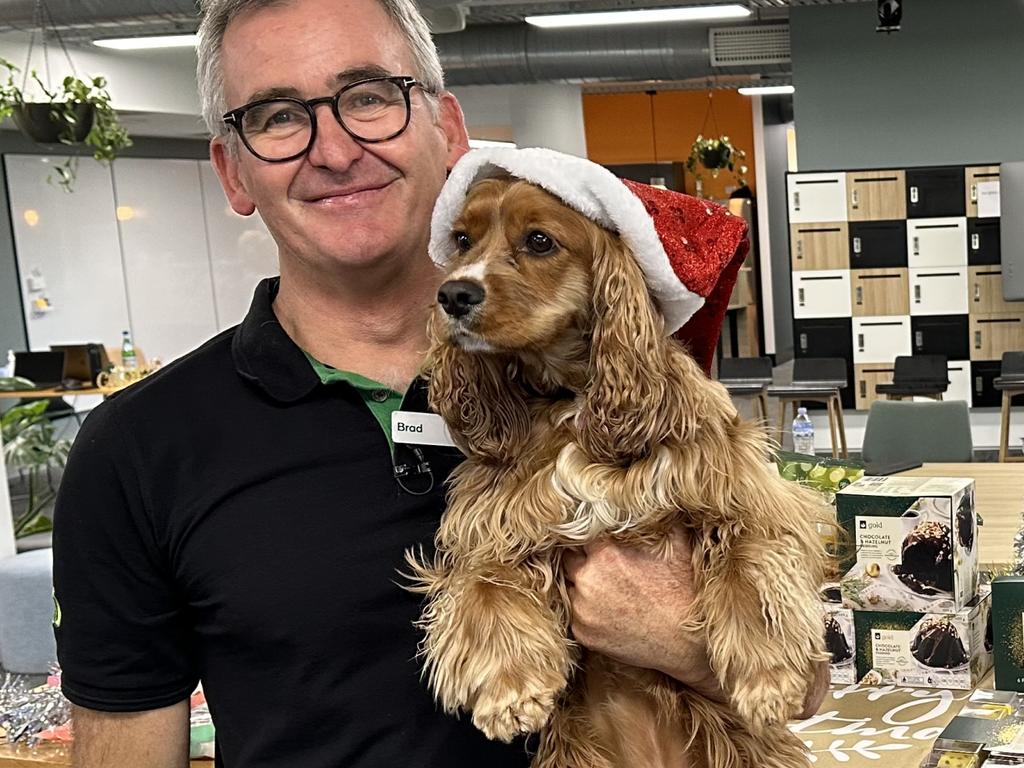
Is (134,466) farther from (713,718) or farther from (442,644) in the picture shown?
(713,718)

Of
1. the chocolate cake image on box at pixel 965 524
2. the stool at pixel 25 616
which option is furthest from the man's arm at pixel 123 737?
the stool at pixel 25 616

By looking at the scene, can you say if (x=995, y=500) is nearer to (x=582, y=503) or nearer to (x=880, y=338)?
(x=582, y=503)

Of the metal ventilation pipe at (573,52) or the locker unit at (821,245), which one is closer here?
the locker unit at (821,245)

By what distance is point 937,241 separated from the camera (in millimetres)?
10641

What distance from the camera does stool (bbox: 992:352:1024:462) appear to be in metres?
9.21

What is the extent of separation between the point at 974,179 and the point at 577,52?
399 centimetres

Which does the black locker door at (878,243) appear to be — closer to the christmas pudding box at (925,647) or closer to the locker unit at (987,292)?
the locker unit at (987,292)

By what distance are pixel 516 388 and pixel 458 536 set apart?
0.86 ft

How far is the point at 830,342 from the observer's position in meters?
11.0

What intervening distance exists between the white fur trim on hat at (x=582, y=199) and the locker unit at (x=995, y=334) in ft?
31.9

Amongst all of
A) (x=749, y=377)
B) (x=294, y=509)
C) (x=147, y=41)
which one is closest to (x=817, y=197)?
(x=749, y=377)

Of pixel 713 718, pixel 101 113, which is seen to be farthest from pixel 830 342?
pixel 713 718

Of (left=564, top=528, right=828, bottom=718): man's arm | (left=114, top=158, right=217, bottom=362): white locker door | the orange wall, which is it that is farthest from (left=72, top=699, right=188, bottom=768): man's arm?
the orange wall

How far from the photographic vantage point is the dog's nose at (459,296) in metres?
1.63
